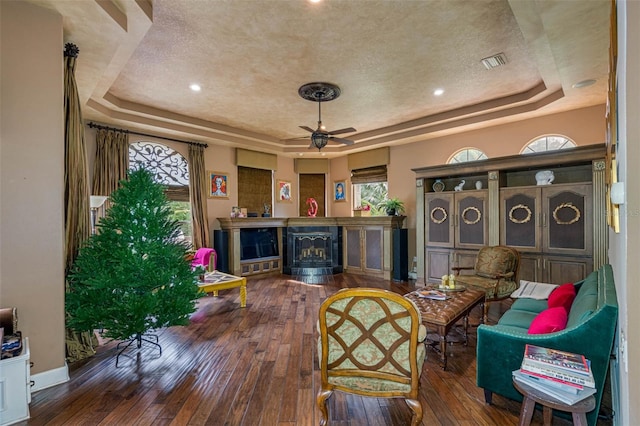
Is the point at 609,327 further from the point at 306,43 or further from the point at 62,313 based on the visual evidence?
the point at 62,313

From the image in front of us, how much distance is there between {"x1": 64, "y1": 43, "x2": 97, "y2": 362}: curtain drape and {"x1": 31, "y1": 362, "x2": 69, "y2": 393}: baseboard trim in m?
0.39

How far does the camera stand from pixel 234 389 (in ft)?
7.93

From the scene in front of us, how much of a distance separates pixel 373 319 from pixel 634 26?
5.58ft

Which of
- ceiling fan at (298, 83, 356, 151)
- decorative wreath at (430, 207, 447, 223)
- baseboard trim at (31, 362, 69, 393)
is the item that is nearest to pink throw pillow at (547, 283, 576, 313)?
decorative wreath at (430, 207, 447, 223)

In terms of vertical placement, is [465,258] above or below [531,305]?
above

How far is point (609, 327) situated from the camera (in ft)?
5.54

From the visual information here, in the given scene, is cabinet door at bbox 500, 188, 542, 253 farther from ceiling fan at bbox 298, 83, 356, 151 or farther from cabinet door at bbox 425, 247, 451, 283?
ceiling fan at bbox 298, 83, 356, 151

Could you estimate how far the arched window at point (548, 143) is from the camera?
4816mm

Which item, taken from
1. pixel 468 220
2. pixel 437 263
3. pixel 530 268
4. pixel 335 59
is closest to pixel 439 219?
pixel 468 220

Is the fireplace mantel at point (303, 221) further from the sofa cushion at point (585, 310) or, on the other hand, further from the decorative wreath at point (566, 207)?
the sofa cushion at point (585, 310)

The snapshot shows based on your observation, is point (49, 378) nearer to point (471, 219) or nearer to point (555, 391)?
point (555, 391)

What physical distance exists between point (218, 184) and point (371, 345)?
219 inches

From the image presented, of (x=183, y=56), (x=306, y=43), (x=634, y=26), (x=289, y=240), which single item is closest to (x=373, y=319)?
(x=634, y=26)

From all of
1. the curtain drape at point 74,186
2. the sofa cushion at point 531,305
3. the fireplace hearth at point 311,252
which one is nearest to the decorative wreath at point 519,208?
the sofa cushion at point 531,305
